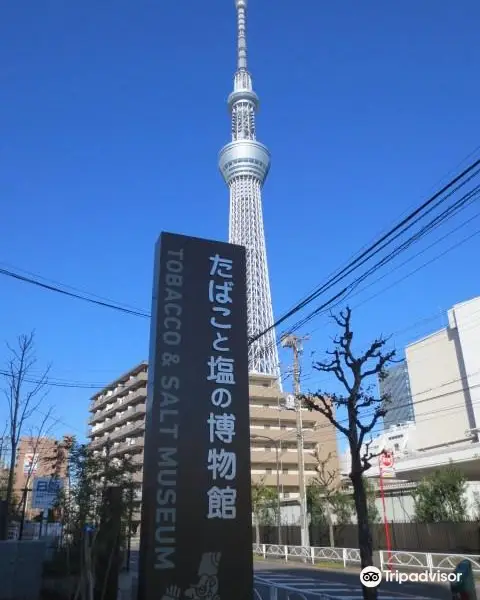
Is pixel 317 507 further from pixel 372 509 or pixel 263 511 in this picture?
pixel 263 511

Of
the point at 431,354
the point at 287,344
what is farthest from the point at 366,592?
the point at 431,354

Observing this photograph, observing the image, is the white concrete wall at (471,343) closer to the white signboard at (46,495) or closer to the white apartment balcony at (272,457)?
the white apartment balcony at (272,457)

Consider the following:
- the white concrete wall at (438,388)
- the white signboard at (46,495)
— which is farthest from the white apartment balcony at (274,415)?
the white signboard at (46,495)

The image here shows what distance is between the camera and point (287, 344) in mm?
33375

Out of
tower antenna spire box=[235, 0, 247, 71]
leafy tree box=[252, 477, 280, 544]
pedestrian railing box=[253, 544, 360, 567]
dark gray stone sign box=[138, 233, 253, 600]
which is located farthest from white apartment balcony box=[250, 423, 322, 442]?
tower antenna spire box=[235, 0, 247, 71]

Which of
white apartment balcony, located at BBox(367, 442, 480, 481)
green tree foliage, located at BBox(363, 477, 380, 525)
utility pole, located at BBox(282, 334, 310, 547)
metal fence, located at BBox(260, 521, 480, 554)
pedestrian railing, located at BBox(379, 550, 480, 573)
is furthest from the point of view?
white apartment balcony, located at BBox(367, 442, 480, 481)

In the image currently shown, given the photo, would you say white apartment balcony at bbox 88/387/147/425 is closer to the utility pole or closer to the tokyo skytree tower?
the tokyo skytree tower

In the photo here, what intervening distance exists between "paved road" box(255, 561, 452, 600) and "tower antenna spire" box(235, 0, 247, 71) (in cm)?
9724

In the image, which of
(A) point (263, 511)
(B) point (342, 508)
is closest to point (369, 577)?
(B) point (342, 508)

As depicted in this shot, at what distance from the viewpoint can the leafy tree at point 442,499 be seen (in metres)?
26.7

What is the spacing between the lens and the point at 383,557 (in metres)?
23.2

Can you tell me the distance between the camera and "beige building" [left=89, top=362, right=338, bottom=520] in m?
59.9

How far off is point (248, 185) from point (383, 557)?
76.9 m

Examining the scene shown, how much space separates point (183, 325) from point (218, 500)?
102 inches
